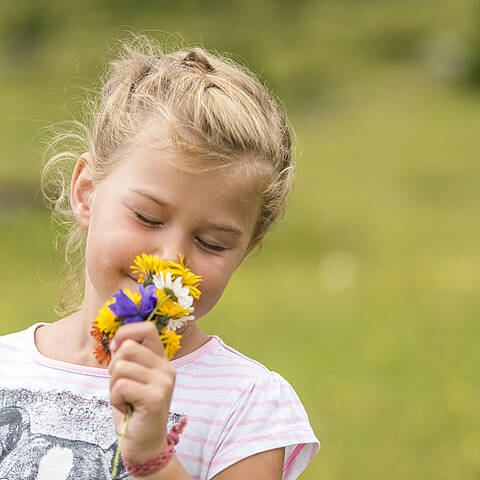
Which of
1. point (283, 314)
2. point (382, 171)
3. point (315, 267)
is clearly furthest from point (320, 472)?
point (382, 171)

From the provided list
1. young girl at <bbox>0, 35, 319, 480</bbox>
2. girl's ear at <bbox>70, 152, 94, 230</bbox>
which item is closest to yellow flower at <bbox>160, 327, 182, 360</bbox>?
young girl at <bbox>0, 35, 319, 480</bbox>

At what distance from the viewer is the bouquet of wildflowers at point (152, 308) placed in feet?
6.86

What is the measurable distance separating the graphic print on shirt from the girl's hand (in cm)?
39

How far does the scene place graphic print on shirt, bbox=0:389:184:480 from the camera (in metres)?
2.44

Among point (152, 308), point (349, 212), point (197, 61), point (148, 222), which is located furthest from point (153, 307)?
point (349, 212)

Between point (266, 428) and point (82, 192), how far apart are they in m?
0.83

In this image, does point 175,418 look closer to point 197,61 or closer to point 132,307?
point 132,307

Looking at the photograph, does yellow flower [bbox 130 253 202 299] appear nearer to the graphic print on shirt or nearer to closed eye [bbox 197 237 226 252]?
closed eye [bbox 197 237 226 252]

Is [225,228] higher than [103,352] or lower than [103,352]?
higher

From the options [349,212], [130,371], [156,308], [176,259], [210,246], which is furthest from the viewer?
[349,212]

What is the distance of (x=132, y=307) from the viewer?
2.08 m

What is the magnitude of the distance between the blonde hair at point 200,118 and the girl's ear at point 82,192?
0.02 m

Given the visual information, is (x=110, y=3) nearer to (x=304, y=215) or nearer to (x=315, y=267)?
(x=304, y=215)

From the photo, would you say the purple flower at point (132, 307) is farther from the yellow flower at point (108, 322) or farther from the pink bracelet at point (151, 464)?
the pink bracelet at point (151, 464)
